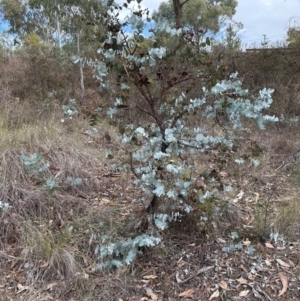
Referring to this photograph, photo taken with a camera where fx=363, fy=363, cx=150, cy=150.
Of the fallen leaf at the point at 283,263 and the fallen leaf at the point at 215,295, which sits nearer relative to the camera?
the fallen leaf at the point at 215,295

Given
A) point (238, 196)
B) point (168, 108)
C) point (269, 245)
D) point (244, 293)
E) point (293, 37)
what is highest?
point (293, 37)

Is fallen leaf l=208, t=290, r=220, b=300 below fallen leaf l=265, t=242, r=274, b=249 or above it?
below

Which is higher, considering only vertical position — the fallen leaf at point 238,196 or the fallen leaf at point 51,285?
the fallen leaf at point 238,196

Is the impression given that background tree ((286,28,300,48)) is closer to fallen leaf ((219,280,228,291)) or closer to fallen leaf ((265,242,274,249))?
fallen leaf ((265,242,274,249))

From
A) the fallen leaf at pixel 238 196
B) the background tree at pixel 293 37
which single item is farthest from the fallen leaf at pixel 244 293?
the background tree at pixel 293 37

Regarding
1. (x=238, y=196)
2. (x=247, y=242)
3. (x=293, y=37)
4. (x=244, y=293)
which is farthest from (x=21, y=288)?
(x=293, y=37)

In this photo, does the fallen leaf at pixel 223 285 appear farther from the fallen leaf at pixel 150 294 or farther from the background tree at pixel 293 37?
the background tree at pixel 293 37

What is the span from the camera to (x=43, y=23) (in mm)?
15203

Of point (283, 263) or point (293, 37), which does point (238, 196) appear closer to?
point (283, 263)

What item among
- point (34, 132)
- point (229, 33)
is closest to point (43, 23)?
point (229, 33)

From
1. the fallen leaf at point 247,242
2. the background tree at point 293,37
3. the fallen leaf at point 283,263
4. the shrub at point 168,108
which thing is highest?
the background tree at point 293,37

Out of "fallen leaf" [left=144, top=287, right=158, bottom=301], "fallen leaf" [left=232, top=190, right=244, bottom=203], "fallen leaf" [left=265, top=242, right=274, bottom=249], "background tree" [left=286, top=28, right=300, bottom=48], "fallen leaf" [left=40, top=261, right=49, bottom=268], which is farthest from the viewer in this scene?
"background tree" [left=286, top=28, right=300, bottom=48]

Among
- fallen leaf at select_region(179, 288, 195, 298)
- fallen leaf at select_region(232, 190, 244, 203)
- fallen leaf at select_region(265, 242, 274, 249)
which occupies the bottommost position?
fallen leaf at select_region(179, 288, 195, 298)

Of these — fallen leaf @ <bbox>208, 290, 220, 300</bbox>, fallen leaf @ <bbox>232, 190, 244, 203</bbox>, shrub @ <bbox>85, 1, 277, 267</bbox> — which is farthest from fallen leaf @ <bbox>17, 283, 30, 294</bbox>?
fallen leaf @ <bbox>232, 190, 244, 203</bbox>
